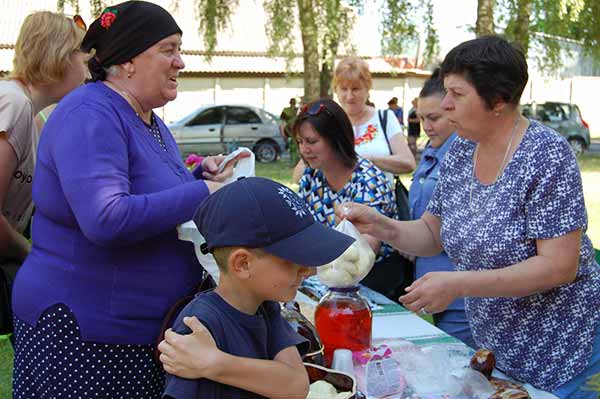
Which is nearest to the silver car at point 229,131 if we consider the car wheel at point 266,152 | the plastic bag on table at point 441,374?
the car wheel at point 266,152

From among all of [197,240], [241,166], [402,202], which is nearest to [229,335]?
[197,240]

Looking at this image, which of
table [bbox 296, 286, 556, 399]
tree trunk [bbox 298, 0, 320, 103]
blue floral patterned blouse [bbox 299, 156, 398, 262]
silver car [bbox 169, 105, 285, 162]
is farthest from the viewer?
silver car [bbox 169, 105, 285, 162]

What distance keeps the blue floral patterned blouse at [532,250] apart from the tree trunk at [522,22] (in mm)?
10402

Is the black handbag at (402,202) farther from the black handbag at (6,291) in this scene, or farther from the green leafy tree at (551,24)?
the green leafy tree at (551,24)

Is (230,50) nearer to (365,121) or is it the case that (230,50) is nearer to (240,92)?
(240,92)

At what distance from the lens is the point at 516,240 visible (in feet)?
6.65

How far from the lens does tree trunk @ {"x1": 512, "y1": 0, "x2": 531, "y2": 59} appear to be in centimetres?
1168

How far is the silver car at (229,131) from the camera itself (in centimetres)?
1802

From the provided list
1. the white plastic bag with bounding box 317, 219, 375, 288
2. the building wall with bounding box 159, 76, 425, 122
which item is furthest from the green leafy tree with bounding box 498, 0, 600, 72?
the building wall with bounding box 159, 76, 425, 122

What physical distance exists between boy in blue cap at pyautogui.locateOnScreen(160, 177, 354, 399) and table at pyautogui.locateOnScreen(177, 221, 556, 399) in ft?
1.28

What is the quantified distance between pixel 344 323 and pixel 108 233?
87 cm

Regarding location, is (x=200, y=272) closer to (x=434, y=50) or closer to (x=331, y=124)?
(x=331, y=124)

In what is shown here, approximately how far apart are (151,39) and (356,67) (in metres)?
2.61

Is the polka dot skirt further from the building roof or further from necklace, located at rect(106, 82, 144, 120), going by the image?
the building roof
